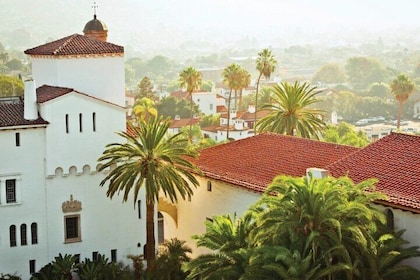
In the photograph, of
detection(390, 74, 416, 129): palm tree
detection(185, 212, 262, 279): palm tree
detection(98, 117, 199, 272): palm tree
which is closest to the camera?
detection(185, 212, 262, 279): palm tree

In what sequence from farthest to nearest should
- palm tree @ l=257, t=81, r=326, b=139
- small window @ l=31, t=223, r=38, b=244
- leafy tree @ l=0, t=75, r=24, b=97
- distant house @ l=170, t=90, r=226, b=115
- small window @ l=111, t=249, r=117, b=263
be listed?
distant house @ l=170, t=90, r=226, b=115 → leafy tree @ l=0, t=75, r=24, b=97 → palm tree @ l=257, t=81, r=326, b=139 → small window @ l=111, t=249, r=117, b=263 → small window @ l=31, t=223, r=38, b=244

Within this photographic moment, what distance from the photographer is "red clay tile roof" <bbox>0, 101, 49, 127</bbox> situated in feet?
128

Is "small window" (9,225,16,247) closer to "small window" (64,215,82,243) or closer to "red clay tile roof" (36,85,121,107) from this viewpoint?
"small window" (64,215,82,243)

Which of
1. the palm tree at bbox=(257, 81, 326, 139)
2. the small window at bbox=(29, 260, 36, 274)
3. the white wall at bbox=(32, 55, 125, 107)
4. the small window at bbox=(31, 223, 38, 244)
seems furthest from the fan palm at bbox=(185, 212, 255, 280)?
the palm tree at bbox=(257, 81, 326, 139)

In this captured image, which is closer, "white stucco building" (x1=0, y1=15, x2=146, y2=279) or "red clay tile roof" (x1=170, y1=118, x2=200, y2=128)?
"white stucco building" (x1=0, y1=15, x2=146, y2=279)

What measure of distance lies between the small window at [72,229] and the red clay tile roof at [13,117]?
420 centimetres

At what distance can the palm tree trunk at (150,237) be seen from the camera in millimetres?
39188

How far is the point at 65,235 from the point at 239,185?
7515 mm

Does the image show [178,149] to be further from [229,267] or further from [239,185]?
[229,267]

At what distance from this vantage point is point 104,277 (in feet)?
130

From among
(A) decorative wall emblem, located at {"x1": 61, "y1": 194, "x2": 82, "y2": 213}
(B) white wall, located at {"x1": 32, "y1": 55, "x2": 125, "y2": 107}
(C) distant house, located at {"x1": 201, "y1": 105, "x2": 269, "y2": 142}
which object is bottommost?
(C) distant house, located at {"x1": 201, "y1": 105, "x2": 269, "y2": 142}

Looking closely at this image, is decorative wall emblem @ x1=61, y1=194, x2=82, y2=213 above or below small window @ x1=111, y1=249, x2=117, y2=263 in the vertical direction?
above

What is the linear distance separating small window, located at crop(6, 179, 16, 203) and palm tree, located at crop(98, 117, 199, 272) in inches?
A: 135

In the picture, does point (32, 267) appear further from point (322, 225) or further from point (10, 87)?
point (10, 87)
